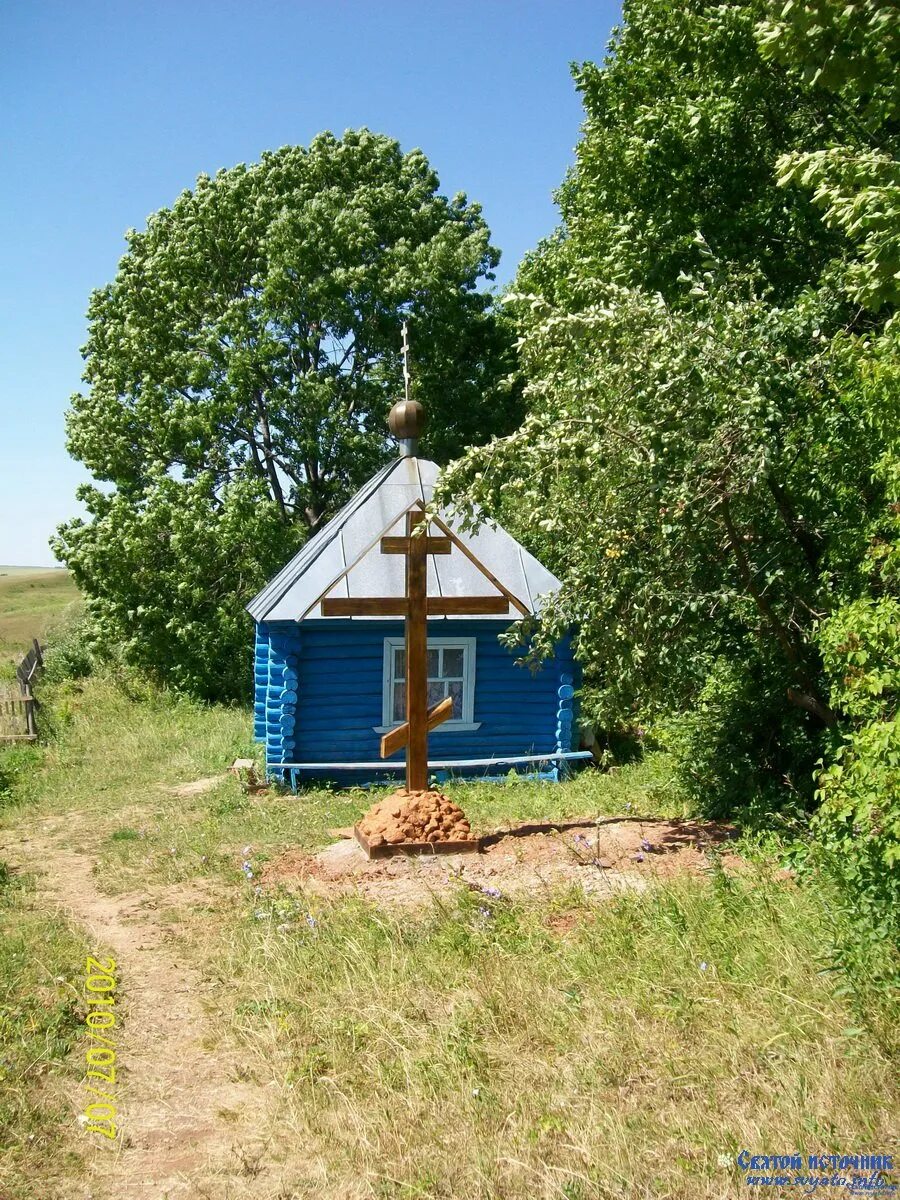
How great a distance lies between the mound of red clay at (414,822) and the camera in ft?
29.1

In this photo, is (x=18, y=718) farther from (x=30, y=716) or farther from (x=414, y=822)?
(x=414, y=822)

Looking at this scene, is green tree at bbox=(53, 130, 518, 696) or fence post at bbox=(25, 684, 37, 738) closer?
fence post at bbox=(25, 684, 37, 738)

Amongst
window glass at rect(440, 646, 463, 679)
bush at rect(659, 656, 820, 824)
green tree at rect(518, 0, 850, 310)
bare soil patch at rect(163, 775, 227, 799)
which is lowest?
bare soil patch at rect(163, 775, 227, 799)

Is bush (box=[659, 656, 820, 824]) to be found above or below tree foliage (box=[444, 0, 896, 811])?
below

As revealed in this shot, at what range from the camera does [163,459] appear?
2205 cm

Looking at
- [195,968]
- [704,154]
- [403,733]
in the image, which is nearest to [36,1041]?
[195,968]

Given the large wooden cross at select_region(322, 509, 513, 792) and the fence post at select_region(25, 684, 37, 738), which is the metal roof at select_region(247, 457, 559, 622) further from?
the fence post at select_region(25, 684, 37, 738)

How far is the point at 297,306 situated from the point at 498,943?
18.0 meters

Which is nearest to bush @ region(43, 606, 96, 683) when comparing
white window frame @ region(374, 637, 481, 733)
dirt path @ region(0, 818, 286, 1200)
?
white window frame @ region(374, 637, 481, 733)

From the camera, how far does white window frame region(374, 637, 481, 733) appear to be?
43.1 ft

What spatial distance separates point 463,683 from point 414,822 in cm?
456

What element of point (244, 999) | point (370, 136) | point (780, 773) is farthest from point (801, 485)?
point (370, 136)

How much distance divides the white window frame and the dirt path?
5.80 meters

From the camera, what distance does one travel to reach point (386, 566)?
13.0m
